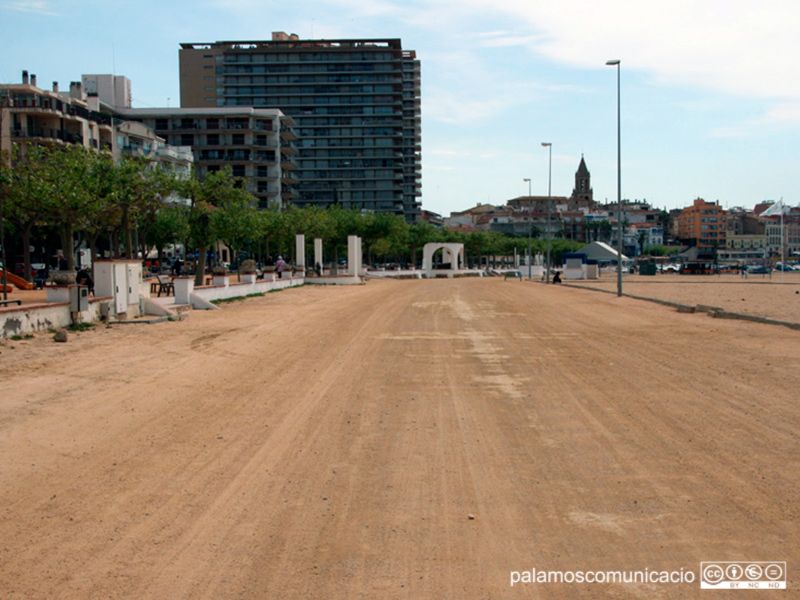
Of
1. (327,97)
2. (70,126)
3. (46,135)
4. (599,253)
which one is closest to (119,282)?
(46,135)

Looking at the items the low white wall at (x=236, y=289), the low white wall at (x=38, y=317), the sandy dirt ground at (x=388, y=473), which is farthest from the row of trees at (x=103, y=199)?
the sandy dirt ground at (x=388, y=473)

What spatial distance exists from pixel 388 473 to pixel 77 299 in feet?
50.1

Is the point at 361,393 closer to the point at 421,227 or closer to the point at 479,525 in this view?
the point at 479,525

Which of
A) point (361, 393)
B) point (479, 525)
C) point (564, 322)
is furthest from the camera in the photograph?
point (564, 322)

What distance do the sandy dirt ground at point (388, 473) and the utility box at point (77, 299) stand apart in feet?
18.2

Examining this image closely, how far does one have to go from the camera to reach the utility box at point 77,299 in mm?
19188

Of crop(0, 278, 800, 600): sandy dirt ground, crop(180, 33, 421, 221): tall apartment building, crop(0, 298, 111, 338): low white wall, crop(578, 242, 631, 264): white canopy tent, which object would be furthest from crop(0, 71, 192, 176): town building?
crop(180, 33, 421, 221): tall apartment building

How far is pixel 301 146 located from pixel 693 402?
133m

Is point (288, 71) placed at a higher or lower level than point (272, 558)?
higher

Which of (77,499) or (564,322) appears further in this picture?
(564,322)

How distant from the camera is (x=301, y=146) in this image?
5418 inches

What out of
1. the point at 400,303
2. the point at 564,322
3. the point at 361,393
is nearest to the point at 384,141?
the point at 400,303

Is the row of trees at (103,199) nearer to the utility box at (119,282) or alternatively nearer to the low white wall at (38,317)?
the utility box at (119,282)

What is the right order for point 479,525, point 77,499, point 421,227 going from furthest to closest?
point 421,227 < point 77,499 < point 479,525
